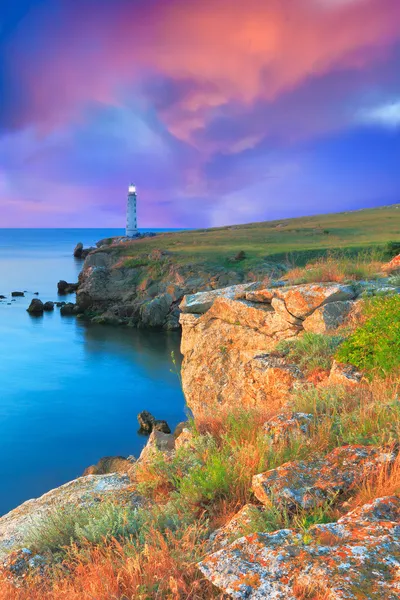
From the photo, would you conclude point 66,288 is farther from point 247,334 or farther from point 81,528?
point 81,528

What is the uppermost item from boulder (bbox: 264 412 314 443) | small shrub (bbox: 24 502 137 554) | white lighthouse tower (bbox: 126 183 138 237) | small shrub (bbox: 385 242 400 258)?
white lighthouse tower (bbox: 126 183 138 237)

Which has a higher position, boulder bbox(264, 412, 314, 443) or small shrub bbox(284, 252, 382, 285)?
small shrub bbox(284, 252, 382, 285)

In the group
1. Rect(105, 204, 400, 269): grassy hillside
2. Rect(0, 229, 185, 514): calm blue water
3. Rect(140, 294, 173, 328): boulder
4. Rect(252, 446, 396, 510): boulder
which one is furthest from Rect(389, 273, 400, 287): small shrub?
Rect(140, 294, 173, 328): boulder

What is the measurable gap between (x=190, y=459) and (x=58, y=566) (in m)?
1.88

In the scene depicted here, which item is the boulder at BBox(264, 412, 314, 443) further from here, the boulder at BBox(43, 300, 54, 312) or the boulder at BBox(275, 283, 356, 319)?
the boulder at BBox(43, 300, 54, 312)

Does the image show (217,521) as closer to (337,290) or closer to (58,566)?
(58,566)

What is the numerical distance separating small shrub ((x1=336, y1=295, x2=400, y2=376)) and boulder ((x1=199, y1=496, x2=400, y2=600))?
14.6 ft

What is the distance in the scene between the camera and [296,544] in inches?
116

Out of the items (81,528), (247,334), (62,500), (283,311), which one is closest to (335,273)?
(283,311)

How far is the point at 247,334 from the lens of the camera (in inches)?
491

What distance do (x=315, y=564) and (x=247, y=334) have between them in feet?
32.2

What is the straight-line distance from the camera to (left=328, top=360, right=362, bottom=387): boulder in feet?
23.5

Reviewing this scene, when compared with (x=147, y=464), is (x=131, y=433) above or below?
below

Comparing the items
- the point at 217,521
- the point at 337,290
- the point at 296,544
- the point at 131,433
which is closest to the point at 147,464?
the point at 217,521
